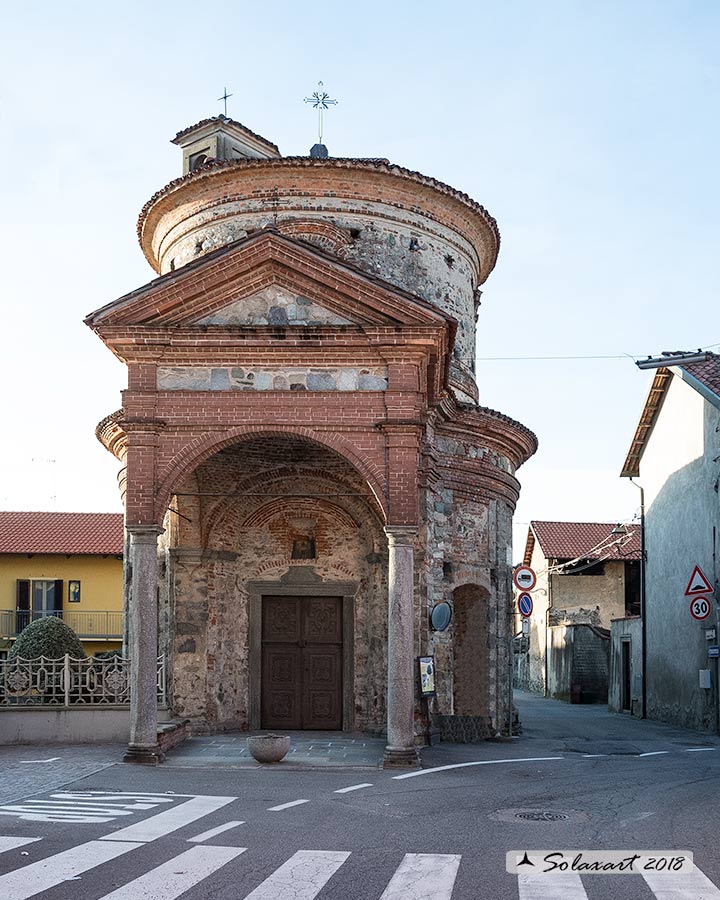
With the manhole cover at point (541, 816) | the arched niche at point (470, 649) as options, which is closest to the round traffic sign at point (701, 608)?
the arched niche at point (470, 649)

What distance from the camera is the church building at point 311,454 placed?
1430 cm

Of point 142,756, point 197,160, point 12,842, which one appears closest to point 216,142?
point 197,160

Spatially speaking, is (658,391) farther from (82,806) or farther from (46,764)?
(82,806)

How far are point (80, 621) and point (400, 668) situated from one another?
27767 mm

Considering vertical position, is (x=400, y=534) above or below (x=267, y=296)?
below

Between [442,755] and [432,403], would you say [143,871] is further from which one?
[432,403]

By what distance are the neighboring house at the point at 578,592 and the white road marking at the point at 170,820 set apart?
26515 millimetres

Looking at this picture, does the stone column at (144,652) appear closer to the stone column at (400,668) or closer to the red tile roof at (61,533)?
the stone column at (400,668)

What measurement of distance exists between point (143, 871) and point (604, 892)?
326cm

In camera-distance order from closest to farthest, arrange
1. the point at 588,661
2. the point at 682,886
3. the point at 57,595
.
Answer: the point at 682,886, the point at 588,661, the point at 57,595

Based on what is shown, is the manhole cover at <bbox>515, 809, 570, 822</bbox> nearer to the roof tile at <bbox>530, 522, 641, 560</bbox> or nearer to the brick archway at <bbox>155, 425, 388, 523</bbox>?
the brick archway at <bbox>155, 425, 388, 523</bbox>

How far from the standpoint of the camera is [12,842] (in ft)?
27.8

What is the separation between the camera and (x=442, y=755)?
15.3m

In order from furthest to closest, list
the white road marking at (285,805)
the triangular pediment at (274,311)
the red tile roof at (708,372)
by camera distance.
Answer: the red tile roof at (708,372) → the triangular pediment at (274,311) → the white road marking at (285,805)
